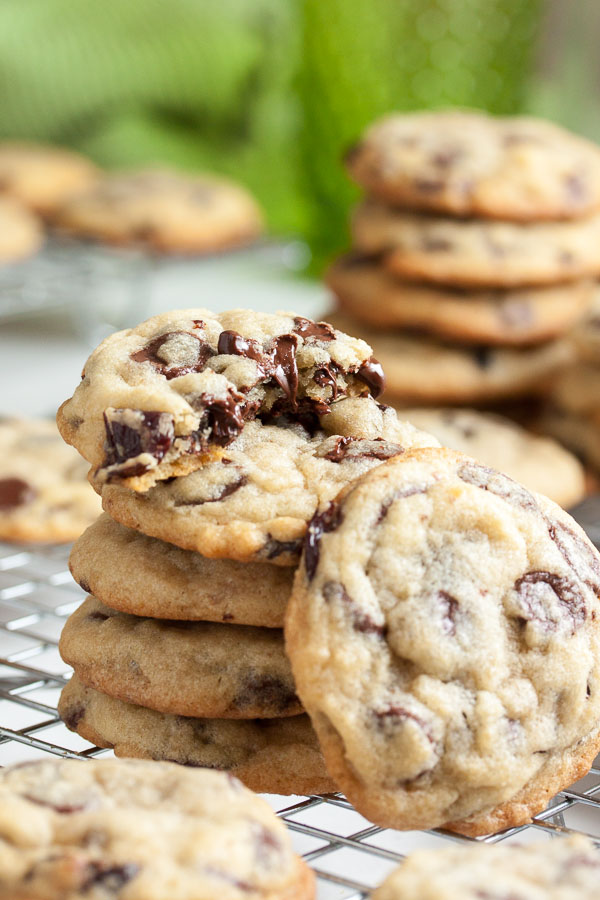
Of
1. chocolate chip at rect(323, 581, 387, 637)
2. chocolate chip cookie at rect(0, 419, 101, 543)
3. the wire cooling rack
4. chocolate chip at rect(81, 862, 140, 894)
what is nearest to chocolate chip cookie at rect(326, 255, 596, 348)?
chocolate chip cookie at rect(0, 419, 101, 543)

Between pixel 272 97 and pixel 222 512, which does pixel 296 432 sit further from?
pixel 272 97

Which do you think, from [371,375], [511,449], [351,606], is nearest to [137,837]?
[351,606]

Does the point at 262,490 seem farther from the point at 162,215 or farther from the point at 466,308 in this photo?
the point at 162,215

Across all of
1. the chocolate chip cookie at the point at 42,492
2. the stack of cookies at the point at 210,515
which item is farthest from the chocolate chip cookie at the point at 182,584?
the chocolate chip cookie at the point at 42,492

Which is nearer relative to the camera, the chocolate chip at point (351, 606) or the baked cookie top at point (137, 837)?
the baked cookie top at point (137, 837)

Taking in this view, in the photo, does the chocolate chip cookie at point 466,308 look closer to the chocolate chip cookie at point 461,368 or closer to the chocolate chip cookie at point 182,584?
the chocolate chip cookie at point 461,368

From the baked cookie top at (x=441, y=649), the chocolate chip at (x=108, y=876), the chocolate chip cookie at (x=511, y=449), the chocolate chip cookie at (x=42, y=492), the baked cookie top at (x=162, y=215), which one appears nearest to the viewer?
A: the chocolate chip at (x=108, y=876)

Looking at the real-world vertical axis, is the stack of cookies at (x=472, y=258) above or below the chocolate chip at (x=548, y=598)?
above
